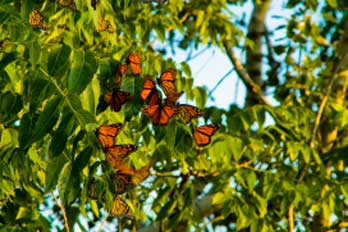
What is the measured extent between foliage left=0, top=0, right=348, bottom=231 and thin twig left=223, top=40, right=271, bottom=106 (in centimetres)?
16

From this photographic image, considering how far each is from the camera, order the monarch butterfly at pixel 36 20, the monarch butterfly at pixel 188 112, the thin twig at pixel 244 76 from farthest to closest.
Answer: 1. the thin twig at pixel 244 76
2. the monarch butterfly at pixel 36 20
3. the monarch butterfly at pixel 188 112

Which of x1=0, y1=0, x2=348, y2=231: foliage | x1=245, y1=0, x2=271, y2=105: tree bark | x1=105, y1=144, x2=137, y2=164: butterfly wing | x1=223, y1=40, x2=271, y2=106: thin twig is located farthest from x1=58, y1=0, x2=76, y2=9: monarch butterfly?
x1=245, y1=0, x2=271, y2=105: tree bark

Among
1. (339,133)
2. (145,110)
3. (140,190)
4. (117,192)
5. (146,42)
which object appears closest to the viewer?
(117,192)

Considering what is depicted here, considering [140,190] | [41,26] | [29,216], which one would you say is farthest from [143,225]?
[41,26]

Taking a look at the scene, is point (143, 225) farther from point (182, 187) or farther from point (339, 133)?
point (339, 133)

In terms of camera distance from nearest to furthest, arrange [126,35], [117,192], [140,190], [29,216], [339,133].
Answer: [117,192] < [29,216] < [126,35] < [140,190] < [339,133]

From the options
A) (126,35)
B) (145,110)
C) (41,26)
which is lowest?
(145,110)

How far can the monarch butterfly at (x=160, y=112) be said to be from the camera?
2.49 m

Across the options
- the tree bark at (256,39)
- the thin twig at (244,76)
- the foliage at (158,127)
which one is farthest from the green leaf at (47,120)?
the tree bark at (256,39)

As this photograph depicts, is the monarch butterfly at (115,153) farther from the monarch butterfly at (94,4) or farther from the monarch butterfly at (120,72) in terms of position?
the monarch butterfly at (94,4)

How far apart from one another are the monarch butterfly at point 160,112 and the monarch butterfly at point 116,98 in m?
0.07

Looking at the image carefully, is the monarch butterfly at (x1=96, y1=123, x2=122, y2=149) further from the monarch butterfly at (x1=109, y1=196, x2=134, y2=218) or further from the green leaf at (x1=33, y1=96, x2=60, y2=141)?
the monarch butterfly at (x1=109, y1=196, x2=134, y2=218)

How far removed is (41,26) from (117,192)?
733mm

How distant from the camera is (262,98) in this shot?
21.5 feet
